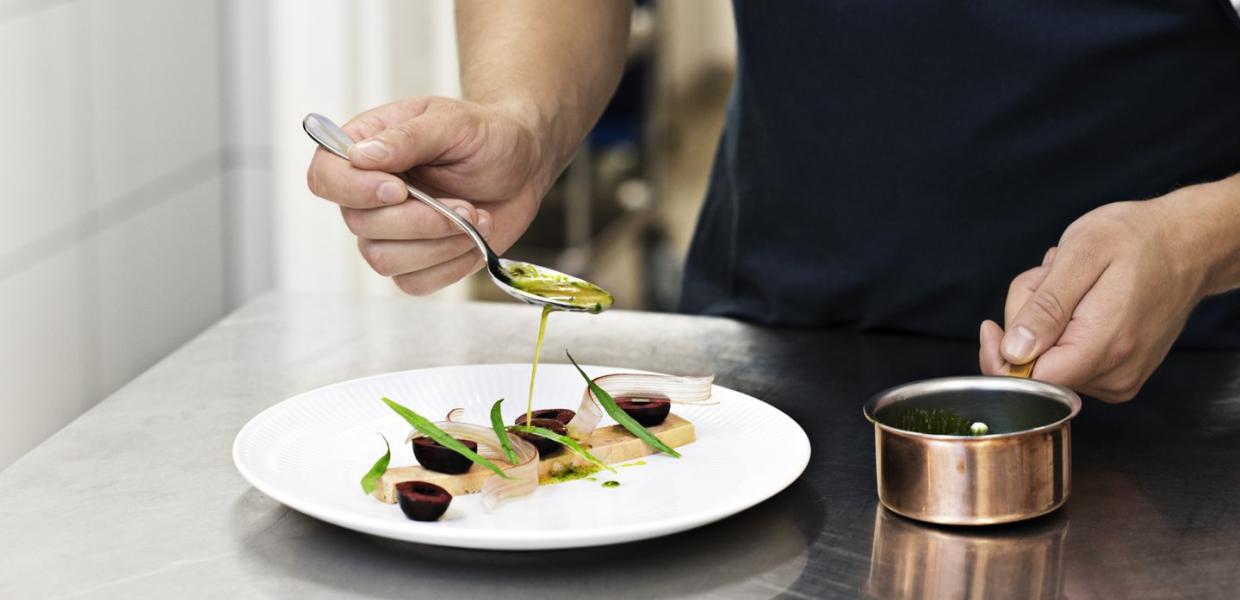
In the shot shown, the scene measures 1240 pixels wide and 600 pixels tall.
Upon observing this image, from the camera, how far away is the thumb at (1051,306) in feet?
3.24

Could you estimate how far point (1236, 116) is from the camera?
4.32 ft

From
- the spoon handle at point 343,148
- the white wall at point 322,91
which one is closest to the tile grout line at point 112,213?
the white wall at point 322,91

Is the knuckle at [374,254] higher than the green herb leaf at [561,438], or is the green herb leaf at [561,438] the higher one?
the knuckle at [374,254]

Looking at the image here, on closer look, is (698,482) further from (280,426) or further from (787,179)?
(787,179)

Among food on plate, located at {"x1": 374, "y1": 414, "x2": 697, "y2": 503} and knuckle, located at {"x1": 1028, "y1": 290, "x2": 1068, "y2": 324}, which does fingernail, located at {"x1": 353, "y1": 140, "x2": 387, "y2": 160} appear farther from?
knuckle, located at {"x1": 1028, "y1": 290, "x2": 1068, "y2": 324}

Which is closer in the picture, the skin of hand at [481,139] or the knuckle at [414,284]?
the skin of hand at [481,139]

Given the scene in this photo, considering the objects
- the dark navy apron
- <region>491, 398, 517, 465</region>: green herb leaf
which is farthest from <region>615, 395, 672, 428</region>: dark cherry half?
the dark navy apron

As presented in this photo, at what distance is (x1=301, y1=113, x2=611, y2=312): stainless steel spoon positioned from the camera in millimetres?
1059

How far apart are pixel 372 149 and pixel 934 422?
48 cm

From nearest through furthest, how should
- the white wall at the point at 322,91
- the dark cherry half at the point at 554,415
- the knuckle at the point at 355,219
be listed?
the dark cherry half at the point at 554,415 → the knuckle at the point at 355,219 → the white wall at the point at 322,91

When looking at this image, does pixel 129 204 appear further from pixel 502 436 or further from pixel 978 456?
pixel 978 456

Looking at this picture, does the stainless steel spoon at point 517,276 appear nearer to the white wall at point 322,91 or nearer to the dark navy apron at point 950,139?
the dark navy apron at point 950,139

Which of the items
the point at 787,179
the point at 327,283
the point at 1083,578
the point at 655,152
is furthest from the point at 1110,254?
the point at 655,152

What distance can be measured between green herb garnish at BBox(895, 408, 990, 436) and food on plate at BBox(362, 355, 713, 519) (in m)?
0.17
